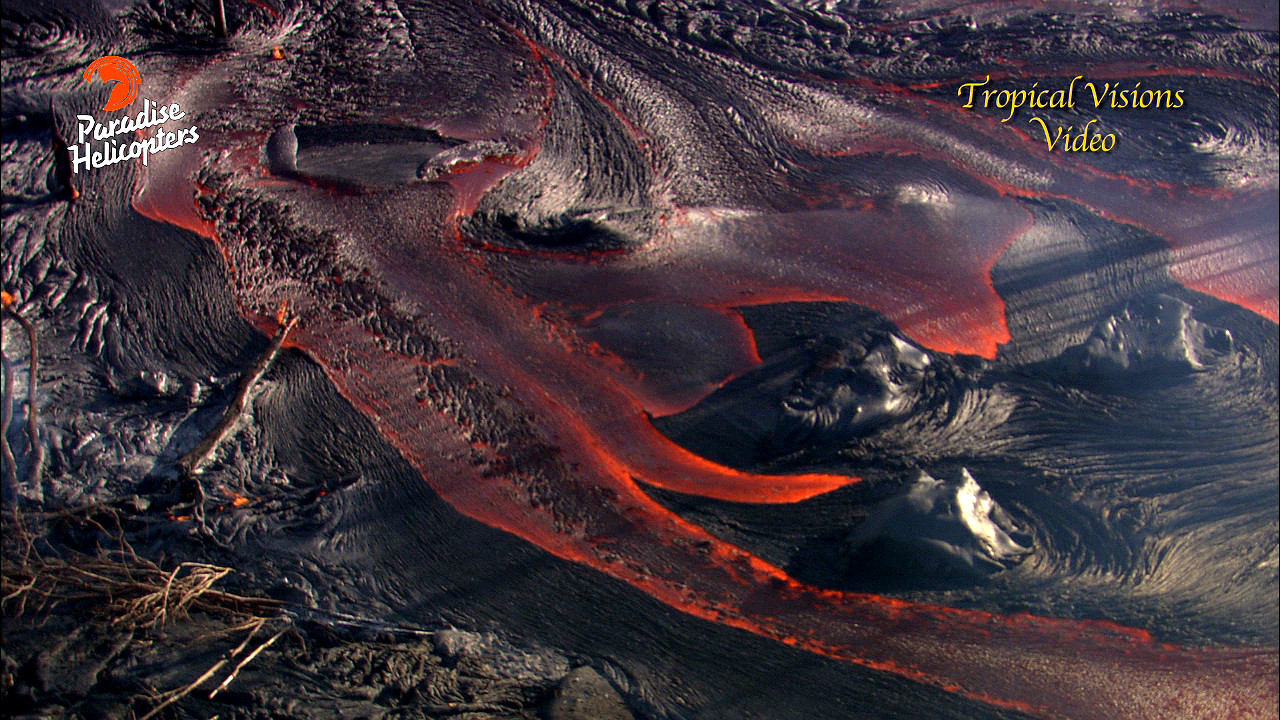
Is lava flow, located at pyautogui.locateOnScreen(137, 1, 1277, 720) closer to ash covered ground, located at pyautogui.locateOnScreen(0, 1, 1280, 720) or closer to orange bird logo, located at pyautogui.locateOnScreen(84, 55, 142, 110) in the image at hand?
ash covered ground, located at pyautogui.locateOnScreen(0, 1, 1280, 720)

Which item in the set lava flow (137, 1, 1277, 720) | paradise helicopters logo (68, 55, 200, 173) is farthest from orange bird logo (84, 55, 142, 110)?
lava flow (137, 1, 1277, 720)

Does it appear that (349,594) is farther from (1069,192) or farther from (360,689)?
(1069,192)

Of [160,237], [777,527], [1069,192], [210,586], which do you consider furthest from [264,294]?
[1069,192]

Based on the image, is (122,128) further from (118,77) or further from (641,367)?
(641,367)

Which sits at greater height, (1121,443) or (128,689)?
(1121,443)

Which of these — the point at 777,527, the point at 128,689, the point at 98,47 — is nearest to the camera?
the point at 128,689

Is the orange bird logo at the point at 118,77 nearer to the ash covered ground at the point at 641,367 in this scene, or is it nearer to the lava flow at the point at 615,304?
the ash covered ground at the point at 641,367

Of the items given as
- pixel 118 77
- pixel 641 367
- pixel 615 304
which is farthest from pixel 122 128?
pixel 641 367
